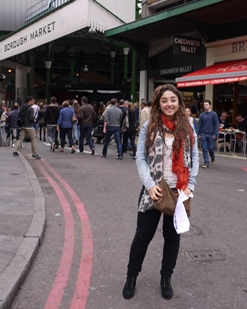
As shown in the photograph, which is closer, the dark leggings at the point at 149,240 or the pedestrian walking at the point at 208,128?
the dark leggings at the point at 149,240

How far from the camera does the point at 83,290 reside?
154 inches

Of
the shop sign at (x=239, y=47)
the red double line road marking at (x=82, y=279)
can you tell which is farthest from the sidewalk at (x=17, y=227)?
the shop sign at (x=239, y=47)

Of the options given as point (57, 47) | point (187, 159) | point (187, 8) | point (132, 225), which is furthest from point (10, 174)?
point (57, 47)

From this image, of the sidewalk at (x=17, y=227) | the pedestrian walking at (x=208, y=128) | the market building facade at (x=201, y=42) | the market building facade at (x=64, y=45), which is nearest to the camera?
the sidewalk at (x=17, y=227)

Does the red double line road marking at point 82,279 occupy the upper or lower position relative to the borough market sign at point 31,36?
lower

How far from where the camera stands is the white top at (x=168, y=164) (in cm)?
358

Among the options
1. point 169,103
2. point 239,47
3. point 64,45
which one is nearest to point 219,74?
point 239,47

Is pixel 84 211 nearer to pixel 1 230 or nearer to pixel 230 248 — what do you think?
pixel 1 230

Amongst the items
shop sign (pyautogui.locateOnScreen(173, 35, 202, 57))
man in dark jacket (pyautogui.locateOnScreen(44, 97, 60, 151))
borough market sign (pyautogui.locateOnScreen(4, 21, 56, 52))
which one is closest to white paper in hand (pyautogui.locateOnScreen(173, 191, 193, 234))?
man in dark jacket (pyautogui.locateOnScreen(44, 97, 60, 151))

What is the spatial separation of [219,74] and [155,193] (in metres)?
12.7

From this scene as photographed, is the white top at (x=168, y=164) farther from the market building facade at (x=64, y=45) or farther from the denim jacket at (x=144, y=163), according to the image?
the market building facade at (x=64, y=45)

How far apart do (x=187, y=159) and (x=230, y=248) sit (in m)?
2.01

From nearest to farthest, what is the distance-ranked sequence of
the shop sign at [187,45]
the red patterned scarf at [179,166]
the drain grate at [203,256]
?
the red patterned scarf at [179,166]
the drain grate at [203,256]
the shop sign at [187,45]

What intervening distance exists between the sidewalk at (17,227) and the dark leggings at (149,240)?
106cm
